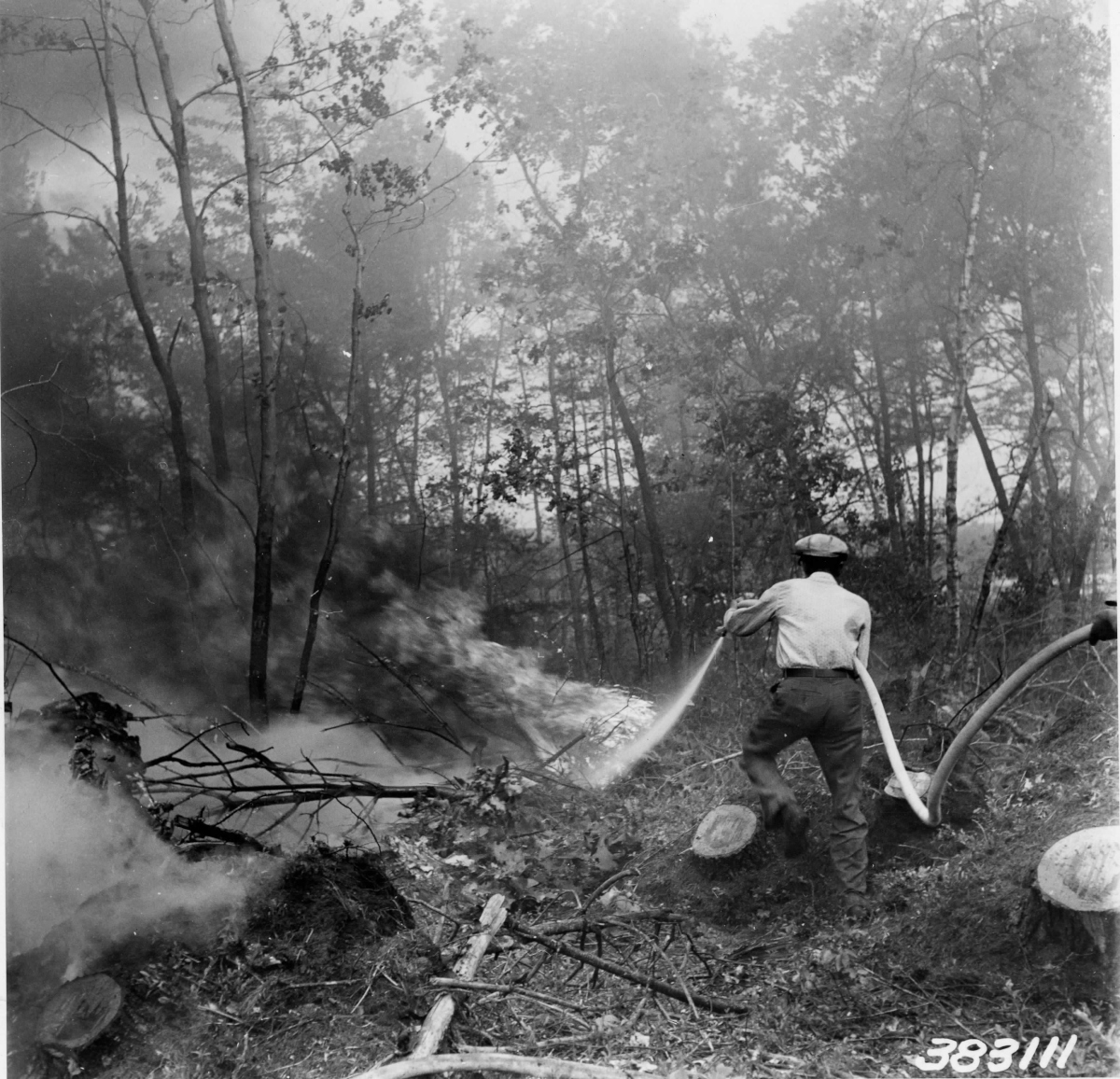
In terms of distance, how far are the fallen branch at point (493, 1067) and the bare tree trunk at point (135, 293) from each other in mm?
2612

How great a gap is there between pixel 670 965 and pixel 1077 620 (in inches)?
110

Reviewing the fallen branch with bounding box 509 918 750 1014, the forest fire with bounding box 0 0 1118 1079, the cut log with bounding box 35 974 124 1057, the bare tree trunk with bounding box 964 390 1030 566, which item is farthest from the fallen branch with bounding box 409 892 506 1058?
the bare tree trunk with bounding box 964 390 1030 566

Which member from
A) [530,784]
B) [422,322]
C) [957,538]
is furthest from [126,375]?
[957,538]

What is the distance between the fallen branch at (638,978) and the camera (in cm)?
392

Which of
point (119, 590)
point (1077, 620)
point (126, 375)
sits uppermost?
point (126, 375)

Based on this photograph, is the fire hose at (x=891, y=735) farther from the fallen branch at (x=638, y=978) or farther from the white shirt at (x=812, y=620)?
the fallen branch at (x=638, y=978)

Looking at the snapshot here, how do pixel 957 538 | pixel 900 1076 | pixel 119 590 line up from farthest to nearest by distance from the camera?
1. pixel 957 538
2. pixel 119 590
3. pixel 900 1076

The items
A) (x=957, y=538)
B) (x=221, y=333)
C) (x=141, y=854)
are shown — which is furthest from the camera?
(x=957, y=538)

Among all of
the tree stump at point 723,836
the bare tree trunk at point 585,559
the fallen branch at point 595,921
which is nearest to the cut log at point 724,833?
the tree stump at point 723,836

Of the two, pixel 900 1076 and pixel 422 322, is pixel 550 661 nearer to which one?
pixel 422 322

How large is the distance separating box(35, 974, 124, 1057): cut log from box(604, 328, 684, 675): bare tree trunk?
2884 mm

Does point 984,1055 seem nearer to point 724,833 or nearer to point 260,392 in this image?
point 724,833

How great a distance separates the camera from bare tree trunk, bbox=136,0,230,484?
190 inches

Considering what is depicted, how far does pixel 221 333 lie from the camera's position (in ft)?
16.2
